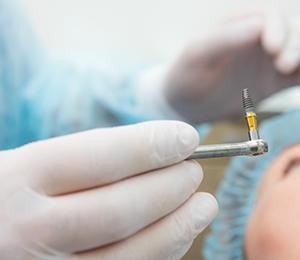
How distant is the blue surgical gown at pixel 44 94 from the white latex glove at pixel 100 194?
0.69 meters

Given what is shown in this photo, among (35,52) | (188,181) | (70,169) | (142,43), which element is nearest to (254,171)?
(188,181)

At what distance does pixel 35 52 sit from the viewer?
141cm

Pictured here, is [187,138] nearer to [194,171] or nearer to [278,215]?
[194,171]

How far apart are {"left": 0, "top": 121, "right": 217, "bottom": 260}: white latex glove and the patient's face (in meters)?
0.24

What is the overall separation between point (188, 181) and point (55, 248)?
190 mm

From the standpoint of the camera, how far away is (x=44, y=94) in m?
1.38

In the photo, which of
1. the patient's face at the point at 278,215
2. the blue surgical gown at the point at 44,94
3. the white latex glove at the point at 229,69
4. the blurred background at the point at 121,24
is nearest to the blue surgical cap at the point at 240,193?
the patient's face at the point at 278,215

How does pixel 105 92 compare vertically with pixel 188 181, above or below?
above

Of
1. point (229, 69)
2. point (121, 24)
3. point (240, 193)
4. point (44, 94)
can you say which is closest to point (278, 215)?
point (240, 193)

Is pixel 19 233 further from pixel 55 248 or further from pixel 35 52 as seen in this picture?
pixel 35 52

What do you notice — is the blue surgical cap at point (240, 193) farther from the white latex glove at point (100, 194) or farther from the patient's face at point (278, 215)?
the white latex glove at point (100, 194)

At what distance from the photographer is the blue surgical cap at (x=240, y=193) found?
1.05 metres

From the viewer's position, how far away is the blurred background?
2.06 m

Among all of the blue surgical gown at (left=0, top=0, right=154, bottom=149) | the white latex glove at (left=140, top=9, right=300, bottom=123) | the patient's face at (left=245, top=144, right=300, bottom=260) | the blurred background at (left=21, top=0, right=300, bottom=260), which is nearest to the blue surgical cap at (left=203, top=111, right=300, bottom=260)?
the patient's face at (left=245, top=144, right=300, bottom=260)
